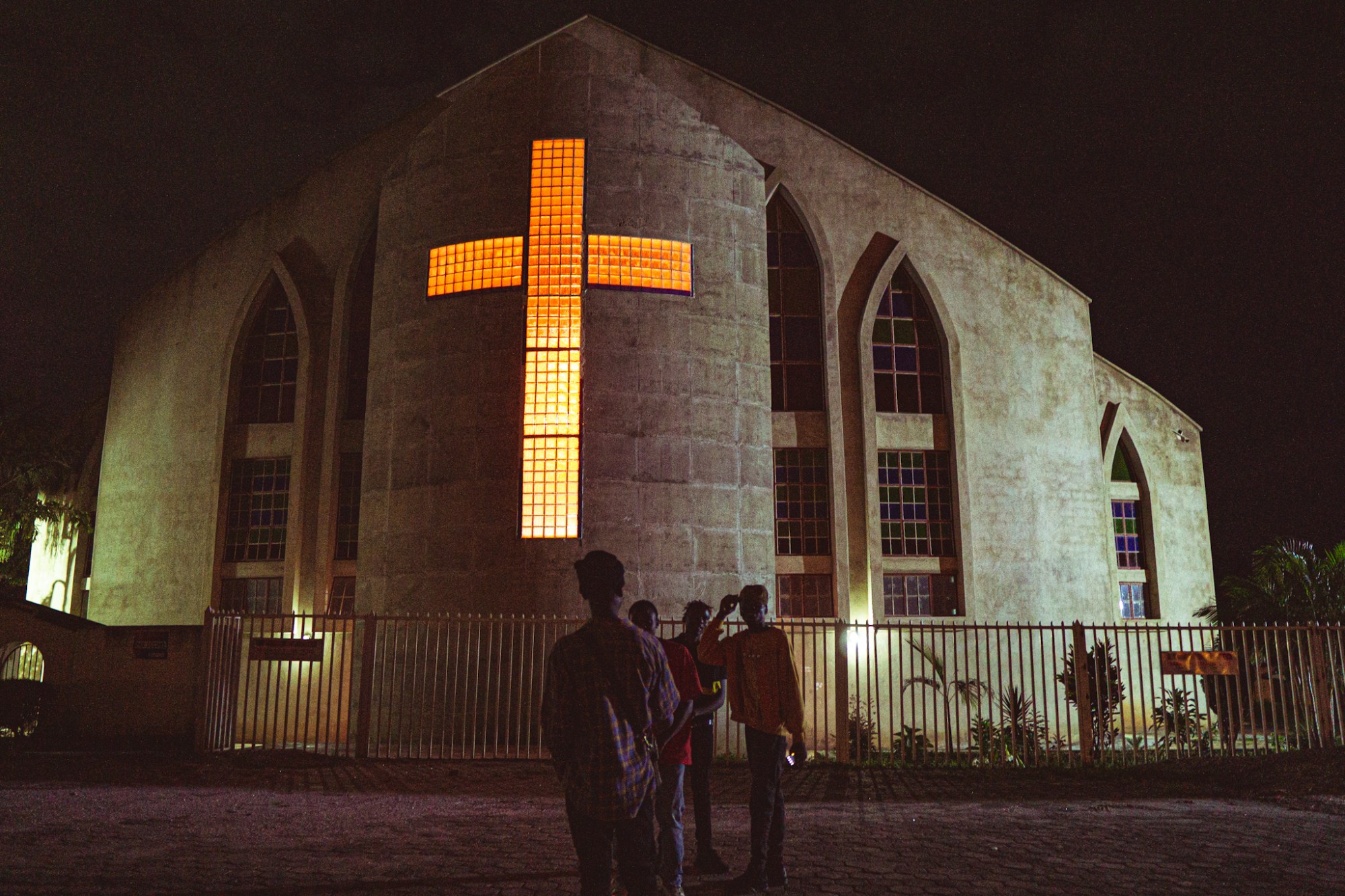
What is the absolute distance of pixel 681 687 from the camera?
537 centimetres

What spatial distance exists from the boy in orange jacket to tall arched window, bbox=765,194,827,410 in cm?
1445

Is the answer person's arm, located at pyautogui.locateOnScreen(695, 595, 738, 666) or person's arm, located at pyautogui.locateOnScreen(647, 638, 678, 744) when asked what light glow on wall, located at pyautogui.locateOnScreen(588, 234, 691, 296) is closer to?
person's arm, located at pyautogui.locateOnScreen(695, 595, 738, 666)

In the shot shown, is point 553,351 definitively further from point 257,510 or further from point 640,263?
point 257,510

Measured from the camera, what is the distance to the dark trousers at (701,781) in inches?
259

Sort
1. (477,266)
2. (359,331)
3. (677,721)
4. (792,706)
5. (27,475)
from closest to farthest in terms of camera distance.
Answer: (677,721) → (792,706) → (477,266) → (359,331) → (27,475)

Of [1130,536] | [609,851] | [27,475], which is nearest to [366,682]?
[609,851]

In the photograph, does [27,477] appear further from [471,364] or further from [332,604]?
[471,364]

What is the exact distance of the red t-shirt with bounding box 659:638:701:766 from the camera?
17.5 ft

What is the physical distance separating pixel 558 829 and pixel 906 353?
1530 centimetres

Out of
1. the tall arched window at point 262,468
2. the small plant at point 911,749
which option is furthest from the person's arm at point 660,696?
the tall arched window at point 262,468

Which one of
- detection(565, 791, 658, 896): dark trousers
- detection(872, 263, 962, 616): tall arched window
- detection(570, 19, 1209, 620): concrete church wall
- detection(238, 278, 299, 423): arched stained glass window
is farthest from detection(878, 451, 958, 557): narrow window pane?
detection(565, 791, 658, 896): dark trousers

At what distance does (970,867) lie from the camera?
6.77m

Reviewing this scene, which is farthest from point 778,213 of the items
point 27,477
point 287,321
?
point 27,477

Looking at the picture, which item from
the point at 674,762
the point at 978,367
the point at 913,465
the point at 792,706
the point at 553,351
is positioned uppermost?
the point at 978,367
